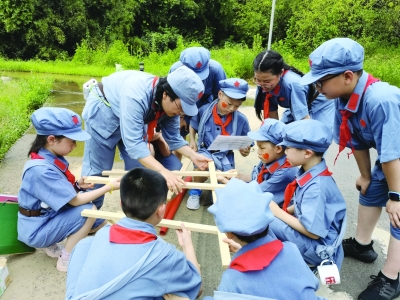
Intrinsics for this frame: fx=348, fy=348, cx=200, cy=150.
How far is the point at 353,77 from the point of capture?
2217 millimetres

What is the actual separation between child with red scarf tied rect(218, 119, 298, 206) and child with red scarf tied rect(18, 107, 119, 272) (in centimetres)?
122

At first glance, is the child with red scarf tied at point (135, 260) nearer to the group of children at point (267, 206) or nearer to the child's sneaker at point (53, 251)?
the group of children at point (267, 206)

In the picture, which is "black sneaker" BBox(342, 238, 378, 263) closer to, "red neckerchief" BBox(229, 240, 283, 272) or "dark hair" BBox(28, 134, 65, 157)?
"red neckerchief" BBox(229, 240, 283, 272)

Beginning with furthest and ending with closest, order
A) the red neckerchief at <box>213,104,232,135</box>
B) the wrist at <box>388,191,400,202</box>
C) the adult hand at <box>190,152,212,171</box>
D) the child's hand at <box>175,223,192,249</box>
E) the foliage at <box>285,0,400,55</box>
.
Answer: the foliage at <box>285,0,400,55</box>
the red neckerchief at <box>213,104,232,135</box>
the adult hand at <box>190,152,212,171</box>
the wrist at <box>388,191,400,202</box>
the child's hand at <box>175,223,192,249</box>

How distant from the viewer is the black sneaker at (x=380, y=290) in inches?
96.3

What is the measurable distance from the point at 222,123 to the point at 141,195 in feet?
7.09

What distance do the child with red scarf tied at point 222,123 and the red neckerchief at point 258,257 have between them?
6.82ft

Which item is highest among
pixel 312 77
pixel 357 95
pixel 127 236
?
pixel 312 77

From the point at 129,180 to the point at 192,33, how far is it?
1835 centimetres

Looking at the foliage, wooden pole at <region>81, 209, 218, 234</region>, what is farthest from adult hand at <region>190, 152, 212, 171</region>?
the foliage

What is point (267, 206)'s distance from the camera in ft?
5.07

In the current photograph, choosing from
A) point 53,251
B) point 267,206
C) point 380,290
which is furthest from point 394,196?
point 53,251

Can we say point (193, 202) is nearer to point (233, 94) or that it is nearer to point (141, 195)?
point (233, 94)

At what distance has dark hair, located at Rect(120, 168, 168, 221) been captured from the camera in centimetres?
177
